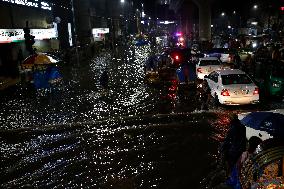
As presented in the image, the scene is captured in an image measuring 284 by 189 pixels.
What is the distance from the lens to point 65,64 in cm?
4144

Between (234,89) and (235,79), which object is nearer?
(234,89)

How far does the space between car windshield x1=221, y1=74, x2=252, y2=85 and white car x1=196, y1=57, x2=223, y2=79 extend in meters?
5.65

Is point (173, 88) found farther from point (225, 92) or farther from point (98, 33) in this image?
point (98, 33)

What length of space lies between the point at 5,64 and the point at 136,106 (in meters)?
18.8

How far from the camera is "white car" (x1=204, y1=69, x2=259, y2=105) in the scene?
15117 mm

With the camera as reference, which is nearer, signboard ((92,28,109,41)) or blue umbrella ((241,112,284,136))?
blue umbrella ((241,112,284,136))

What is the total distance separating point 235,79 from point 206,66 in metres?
6.19

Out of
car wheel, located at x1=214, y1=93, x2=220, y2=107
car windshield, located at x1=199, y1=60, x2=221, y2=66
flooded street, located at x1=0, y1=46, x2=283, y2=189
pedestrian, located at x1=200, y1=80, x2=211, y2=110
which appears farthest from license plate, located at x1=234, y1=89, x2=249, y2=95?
car windshield, located at x1=199, y1=60, x2=221, y2=66

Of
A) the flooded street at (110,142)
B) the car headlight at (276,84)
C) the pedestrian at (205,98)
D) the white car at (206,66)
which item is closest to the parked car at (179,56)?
the white car at (206,66)

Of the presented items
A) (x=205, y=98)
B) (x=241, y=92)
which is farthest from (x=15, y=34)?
(x=241, y=92)

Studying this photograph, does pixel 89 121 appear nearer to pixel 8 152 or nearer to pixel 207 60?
pixel 8 152

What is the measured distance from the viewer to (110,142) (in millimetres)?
12273

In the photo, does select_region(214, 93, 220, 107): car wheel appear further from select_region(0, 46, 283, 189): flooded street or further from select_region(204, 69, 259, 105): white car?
select_region(0, 46, 283, 189): flooded street

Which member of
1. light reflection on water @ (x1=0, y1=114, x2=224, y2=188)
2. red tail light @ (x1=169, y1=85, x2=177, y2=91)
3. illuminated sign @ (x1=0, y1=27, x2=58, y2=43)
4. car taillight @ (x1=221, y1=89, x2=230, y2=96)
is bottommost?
light reflection on water @ (x1=0, y1=114, x2=224, y2=188)
